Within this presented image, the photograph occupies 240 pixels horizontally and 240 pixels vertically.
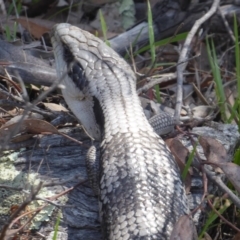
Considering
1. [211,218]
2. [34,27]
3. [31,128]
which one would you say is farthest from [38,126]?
[34,27]

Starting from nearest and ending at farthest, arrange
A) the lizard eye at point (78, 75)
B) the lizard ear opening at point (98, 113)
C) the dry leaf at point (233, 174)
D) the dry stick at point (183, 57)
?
the dry leaf at point (233, 174)
the lizard ear opening at point (98, 113)
the lizard eye at point (78, 75)
the dry stick at point (183, 57)

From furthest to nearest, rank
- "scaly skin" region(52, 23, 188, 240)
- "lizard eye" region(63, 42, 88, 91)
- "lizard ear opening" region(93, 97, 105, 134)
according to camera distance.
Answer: "lizard eye" region(63, 42, 88, 91) < "lizard ear opening" region(93, 97, 105, 134) < "scaly skin" region(52, 23, 188, 240)

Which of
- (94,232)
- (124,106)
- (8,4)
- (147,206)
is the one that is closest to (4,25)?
(8,4)

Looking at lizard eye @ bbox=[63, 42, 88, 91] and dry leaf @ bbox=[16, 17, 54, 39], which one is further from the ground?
dry leaf @ bbox=[16, 17, 54, 39]

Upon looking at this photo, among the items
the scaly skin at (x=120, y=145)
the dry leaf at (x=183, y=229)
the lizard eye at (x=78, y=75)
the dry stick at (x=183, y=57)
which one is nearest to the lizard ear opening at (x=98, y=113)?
the scaly skin at (x=120, y=145)

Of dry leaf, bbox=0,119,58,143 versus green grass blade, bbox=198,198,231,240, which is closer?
green grass blade, bbox=198,198,231,240

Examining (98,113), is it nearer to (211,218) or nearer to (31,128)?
(31,128)

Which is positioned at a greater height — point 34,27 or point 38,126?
point 34,27

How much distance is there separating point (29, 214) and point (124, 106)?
2.52 ft

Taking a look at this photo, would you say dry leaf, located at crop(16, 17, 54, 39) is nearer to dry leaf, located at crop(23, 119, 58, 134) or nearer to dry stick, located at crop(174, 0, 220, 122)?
dry stick, located at crop(174, 0, 220, 122)

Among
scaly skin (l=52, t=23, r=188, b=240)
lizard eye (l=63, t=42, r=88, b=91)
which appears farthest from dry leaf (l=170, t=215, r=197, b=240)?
lizard eye (l=63, t=42, r=88, b=91)

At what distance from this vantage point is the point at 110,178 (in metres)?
3.29

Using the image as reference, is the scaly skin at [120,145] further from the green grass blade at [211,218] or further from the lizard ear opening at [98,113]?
the green grass blade at [211,218]

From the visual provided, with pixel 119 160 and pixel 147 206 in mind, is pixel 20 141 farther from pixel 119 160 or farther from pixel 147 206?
pixel 147 206
